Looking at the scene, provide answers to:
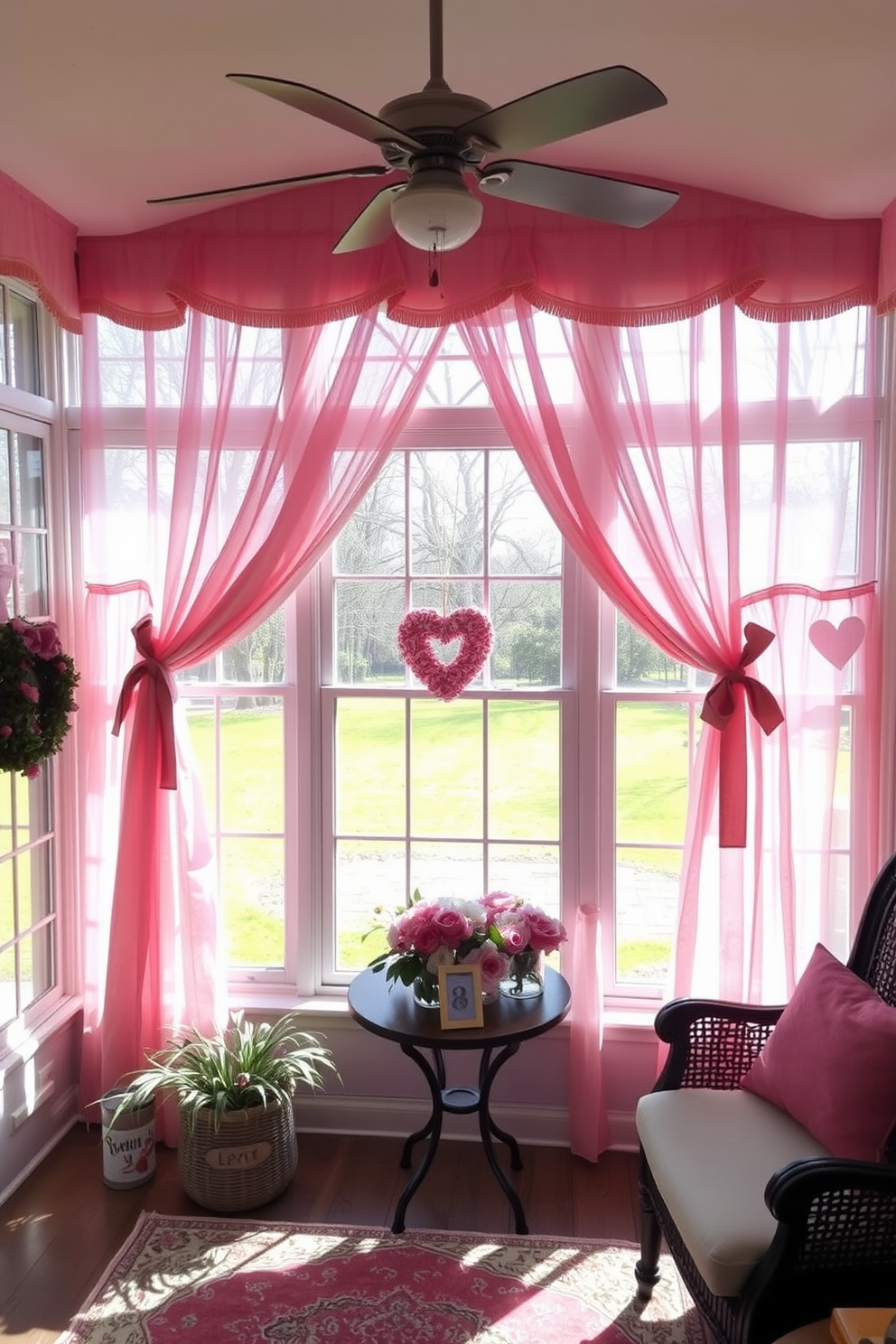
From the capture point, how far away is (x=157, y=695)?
10.4 feet

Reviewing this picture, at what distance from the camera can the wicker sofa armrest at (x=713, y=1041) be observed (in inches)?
102

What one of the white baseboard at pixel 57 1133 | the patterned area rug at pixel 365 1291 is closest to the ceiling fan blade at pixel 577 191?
the patterned area rug at pixel 365 1291

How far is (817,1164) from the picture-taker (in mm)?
1899

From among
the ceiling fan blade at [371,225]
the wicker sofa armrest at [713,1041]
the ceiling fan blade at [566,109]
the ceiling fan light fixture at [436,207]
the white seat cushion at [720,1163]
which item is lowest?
the white seat cushion at [720,1163]

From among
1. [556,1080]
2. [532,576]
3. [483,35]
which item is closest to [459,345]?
[532,576]

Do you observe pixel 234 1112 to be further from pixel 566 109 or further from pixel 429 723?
pixel 566 109

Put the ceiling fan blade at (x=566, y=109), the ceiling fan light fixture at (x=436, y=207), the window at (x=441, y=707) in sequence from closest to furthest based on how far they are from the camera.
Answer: the ceiling fan blade at (x=566, y=109) → the ceiling fan light fixture at (x=436, y=207) → the window at (x=441, y=707)

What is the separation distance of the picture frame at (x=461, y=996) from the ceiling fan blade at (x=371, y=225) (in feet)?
5.89

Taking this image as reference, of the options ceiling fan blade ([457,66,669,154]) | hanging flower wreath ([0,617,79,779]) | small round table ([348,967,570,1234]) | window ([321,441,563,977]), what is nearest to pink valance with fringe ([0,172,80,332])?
hanging flower wreath ([0,617,79,779])

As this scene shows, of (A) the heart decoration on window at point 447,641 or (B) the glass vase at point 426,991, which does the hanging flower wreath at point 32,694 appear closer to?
(A) the heart decoration on window at point 447,641

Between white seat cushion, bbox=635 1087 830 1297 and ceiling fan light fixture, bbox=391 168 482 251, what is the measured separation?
1.94m

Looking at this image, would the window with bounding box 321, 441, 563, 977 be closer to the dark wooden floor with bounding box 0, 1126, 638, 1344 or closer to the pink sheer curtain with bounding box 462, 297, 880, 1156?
the pink sheer curtain with bounding box 462, 297, 880, 1156

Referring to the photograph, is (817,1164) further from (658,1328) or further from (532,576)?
(532,576)

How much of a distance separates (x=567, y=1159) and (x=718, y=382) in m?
2.44
